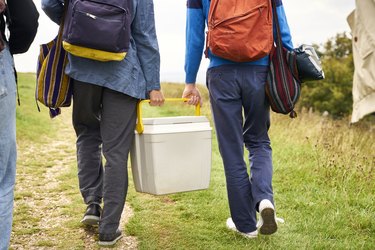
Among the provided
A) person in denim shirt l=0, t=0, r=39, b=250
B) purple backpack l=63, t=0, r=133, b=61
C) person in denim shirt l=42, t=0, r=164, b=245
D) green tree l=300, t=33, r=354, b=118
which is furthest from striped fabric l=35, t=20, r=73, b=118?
green tree l=300, t=33, r=354, b=118

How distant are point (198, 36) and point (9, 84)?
1457 mm

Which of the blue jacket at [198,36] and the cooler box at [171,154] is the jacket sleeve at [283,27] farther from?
the cooler box at [171,154]

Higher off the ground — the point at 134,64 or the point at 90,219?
the point at 134,64

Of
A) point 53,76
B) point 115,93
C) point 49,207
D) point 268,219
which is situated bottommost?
point 49,207

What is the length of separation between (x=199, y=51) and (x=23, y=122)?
7.28 meters

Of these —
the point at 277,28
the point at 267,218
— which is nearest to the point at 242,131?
the point at 267,218

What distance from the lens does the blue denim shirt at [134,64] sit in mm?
3031

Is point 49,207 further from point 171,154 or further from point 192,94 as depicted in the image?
point 192,94

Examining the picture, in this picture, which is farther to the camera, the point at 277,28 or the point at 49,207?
the point at 49,207

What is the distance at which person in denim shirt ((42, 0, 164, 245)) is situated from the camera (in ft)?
9.97

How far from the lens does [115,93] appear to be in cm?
310

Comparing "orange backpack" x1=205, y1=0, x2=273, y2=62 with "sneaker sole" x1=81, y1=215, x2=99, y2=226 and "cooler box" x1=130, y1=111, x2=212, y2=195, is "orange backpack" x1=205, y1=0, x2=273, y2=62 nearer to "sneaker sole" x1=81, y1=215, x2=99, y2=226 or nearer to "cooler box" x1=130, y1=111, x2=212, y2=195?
"cooler box" x1=130, y1=111, x2=212, y2=195

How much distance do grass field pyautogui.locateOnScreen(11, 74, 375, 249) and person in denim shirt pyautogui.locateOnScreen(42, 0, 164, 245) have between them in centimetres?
42

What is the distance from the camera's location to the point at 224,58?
3139 mm
